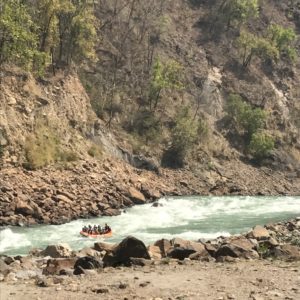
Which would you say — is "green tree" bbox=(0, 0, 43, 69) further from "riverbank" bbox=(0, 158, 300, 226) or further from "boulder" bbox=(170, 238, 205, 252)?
"boulder" bbox=(170, 238, 205, 252)

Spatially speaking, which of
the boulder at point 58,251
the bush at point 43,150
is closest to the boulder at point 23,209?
the bush at point 43,150

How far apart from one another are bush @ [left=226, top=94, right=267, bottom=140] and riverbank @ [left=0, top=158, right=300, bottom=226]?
577 centimetres

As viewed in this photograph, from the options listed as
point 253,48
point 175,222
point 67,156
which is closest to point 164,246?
point 175,222

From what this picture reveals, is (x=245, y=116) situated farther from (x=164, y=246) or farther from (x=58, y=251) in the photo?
(x=58, y=251)

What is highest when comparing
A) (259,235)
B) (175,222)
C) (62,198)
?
(62,198)

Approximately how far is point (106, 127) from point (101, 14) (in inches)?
876

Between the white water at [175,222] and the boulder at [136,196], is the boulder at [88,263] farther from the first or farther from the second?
the boulder at [136,196]

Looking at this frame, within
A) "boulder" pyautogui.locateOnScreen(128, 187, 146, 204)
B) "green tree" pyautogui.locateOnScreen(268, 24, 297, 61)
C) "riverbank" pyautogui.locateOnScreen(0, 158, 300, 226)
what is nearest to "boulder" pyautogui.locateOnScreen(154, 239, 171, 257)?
"riverbank" pyautogui.locateOnScreen(0, 158, 300, 226)

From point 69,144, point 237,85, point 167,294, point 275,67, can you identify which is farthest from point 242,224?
point 275,67

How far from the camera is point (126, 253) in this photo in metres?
15.4

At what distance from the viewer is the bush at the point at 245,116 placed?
60500 mm

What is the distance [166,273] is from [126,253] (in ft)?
7.82

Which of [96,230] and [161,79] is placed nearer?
[96,230]

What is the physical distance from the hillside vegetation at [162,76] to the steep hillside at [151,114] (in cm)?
16
